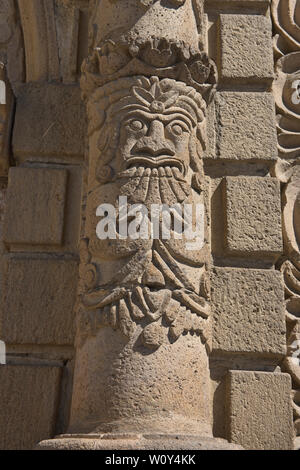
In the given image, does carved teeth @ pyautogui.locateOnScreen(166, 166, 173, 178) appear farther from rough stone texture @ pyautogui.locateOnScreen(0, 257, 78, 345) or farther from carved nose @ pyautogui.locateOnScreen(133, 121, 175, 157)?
rough stone texture @ pyautogui.locateOnScreen(0, 257, 78, 345)

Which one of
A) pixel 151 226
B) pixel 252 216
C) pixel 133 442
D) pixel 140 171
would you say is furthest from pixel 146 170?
pixel 133 442

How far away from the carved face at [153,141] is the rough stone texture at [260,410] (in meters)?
0.91

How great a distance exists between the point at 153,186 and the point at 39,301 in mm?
800

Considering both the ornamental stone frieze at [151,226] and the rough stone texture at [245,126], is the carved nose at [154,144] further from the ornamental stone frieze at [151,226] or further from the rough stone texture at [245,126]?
the rough stone texture at [245,126]

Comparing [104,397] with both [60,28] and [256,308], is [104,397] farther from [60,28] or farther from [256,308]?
[60,28]

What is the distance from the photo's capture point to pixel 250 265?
2.32m

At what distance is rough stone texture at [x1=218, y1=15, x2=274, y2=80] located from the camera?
8.53ft

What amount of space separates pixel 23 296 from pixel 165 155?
94 cm

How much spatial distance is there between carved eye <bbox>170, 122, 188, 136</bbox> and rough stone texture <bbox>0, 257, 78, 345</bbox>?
2.57 feet

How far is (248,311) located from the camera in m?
2.22

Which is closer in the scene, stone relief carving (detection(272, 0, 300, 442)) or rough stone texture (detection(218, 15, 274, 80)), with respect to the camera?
stone relief carving (detection(272, 0, 300, 442))

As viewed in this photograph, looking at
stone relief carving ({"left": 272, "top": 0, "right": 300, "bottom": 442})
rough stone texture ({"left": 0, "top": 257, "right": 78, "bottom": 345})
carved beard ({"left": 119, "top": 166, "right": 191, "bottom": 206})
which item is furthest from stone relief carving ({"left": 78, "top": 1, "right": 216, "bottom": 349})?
stone relief carving ({"left": 272, "top": 0, "right": 300, "bottom": 442})

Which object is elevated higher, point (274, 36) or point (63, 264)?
point (274, 36)

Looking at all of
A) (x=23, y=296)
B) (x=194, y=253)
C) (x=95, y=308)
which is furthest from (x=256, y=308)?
(x=23, y=296)
